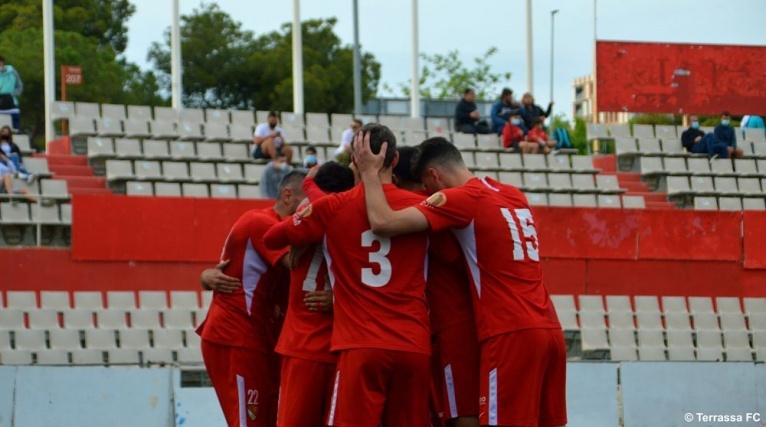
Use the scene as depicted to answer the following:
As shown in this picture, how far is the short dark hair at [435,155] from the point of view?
7594 millimetres

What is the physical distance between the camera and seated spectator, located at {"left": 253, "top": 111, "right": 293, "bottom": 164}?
18.9 m

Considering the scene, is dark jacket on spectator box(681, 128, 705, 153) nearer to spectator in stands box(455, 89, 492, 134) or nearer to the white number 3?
spectator in stands box(455, 89, 492, 134)

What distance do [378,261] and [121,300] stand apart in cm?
942

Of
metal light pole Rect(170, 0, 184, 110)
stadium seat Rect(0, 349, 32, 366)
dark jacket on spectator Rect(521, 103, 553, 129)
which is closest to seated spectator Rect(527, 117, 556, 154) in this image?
dark jacket on spectator Rect(521, 103, 553, 129)

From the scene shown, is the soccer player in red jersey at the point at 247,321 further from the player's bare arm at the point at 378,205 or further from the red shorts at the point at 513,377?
the red shorts at the point at 513,377

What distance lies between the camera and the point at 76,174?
1895 centimetres

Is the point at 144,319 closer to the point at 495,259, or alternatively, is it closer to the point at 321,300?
the point at 321,300

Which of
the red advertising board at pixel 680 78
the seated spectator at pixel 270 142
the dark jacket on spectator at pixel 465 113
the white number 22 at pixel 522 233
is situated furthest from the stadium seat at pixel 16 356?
the red advertising board at pixel 680 78

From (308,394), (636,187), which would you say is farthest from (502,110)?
(308,394)

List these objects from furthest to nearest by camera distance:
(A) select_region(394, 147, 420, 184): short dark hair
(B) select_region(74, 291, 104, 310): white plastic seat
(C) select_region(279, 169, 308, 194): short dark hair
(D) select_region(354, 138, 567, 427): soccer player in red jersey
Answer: (B) select_region(74, 291, 104, 310): white plastic seat < (C) select_region(279, 169, 308, 194): short dark hair < (A) select_region(394, 147, 420, 184): short dark hair < (D) select_region(354, 138, 567, 427): soccer player in red jersey

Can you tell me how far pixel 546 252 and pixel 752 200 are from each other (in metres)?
4.67

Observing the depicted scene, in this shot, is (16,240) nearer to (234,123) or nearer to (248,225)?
(234,123)

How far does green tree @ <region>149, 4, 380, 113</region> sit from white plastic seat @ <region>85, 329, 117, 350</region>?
35216 mm

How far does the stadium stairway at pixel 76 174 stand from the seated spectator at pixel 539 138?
704 centimetres
